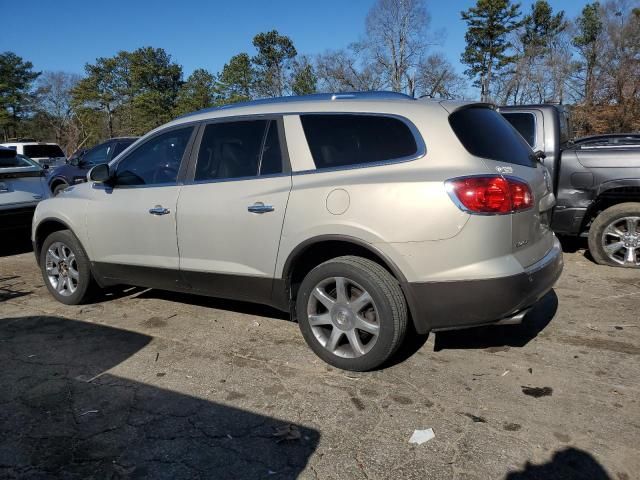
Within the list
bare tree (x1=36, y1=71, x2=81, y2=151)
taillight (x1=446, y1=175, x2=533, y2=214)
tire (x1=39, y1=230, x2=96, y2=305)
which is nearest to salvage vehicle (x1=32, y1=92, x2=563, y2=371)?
taillight (x1=446, y1=175, x2=533, y2=214)

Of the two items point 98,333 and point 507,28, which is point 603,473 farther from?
point 507,28

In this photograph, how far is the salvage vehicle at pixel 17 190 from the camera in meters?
7.36

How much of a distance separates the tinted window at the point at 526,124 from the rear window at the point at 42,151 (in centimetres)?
1879

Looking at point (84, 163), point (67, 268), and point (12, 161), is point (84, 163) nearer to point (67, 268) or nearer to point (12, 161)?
point (12, 161)

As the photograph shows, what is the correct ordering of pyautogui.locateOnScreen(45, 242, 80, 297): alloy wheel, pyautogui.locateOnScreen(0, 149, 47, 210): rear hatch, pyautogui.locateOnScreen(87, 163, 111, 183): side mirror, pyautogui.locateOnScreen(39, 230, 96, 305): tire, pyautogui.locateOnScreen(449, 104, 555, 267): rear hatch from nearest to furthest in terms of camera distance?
pyautogui.locateOnScreen(449, 104, 555, 267): rear hatch, pyautogui.locateOnScreen(87, 163, 111, 183): side mirror, pyautogui.locateOnScreen(39, 230, 96, 305): tire, pyautogui.locateOnScreen(45, 242, 80, 297): alloy wheel, pyautogui.locateOnScreen(0, 149, 47, 210): rear hatch

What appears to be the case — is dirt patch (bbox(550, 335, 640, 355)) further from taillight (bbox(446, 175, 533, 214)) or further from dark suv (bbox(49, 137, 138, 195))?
dark suv (bbox(49, 137, 138, 195))

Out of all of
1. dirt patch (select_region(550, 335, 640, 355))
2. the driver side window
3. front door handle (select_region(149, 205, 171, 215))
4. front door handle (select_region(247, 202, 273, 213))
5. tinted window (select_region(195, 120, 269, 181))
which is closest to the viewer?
front door handle (select_region(247, 202, 273, 213))

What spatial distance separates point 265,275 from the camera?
365 cm

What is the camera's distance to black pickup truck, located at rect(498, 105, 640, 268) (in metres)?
5.74

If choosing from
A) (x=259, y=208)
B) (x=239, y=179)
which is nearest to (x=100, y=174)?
(x=239, y=179)

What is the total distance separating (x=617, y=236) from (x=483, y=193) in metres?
3.95

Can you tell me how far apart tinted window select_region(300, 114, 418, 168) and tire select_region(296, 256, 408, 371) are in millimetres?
671

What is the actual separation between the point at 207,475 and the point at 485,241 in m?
1.90

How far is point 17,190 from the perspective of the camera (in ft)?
24.7
